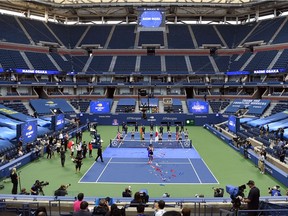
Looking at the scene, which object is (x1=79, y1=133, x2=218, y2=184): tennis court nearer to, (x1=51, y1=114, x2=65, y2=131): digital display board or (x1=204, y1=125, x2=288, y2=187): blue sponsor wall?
(x1=204, y1=125, x2=288, y2=187): blue sponsor wall

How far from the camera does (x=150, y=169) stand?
19844 millimetres

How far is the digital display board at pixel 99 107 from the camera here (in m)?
49.2

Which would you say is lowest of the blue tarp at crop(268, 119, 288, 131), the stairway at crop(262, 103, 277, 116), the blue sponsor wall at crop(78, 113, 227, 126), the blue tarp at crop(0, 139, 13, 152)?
the blue tarp at crop(0, 139, 13, 152)

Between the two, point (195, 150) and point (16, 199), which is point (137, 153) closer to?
point (195, 150)

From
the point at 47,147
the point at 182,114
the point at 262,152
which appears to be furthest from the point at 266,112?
the point at 47,147

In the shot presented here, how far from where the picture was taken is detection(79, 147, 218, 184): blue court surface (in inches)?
687

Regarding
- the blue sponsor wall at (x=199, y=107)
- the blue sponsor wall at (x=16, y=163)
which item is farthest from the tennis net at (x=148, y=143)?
the blue sponsor wall at (x=199, y=107)

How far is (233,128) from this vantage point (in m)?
30.8

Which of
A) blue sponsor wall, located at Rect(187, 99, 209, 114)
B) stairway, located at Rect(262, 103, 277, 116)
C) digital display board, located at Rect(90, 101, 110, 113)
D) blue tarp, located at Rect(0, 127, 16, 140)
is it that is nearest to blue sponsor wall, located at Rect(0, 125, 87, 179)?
blue tarp, located at Rect(0, 127, 16, 140)

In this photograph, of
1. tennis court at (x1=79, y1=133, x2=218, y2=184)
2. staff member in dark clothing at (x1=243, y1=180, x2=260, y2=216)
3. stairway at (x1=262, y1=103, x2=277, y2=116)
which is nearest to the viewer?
staff member in dark clothing at (x1=243, y1=180, x2=260, y2=216)

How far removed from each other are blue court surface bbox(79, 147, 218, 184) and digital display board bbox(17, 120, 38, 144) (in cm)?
636

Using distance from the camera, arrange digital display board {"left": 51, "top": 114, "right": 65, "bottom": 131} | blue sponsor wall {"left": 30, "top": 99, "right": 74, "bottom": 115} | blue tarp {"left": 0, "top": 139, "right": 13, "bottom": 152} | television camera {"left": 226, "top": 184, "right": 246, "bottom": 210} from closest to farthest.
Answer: television camera {"left": 226, "top": 184, "right": 246, "bottom": 210} → blue tarp {"left": 0, "top": 139, "right": 13, "bottom": 152} → digital display board {"left": 51, "top": 114, "right": 65, "bottom": 131} → blue sponsor wall {"left": 30, "top": 99, "right": 74, "bottom": 115}

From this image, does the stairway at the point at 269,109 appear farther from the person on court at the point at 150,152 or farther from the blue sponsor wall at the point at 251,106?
the person on court at the point at 150,152

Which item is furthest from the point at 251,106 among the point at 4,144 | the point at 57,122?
the point at 4,144
